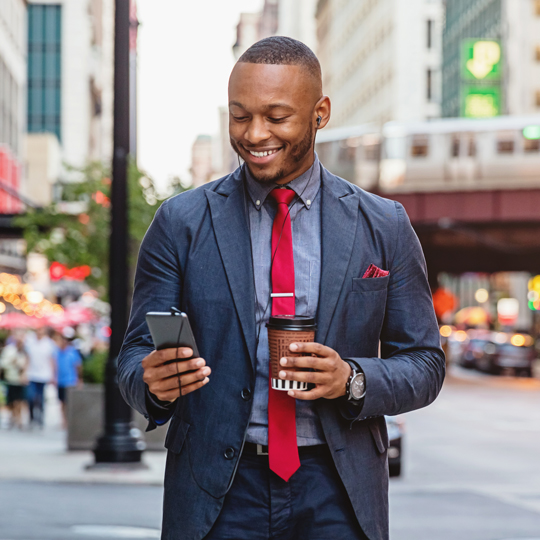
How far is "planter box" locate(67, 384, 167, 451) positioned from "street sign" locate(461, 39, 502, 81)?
143 feet

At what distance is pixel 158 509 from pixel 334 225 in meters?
8.03

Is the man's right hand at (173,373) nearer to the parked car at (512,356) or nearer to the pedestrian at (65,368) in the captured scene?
the pedestrian at (65,368)

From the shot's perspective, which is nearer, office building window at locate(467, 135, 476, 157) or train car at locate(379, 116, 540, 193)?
train car at locate(379, 116, 540, 193)

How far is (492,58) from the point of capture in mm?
57844

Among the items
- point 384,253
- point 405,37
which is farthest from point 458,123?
point 405,37

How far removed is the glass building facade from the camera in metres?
81.9

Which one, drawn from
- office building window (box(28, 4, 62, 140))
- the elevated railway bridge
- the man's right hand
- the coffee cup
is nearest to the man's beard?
the coffee cup

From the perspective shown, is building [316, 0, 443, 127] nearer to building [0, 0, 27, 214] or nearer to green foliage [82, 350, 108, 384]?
building [0, 0, 27, 214]

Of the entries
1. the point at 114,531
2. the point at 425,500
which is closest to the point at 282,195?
the point at 114,531

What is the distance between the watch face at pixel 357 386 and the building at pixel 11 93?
48.9m

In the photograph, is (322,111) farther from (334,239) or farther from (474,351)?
(474,351)

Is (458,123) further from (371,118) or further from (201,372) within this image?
(371,118)

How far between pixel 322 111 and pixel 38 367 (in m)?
18.2

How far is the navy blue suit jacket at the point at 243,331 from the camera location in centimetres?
281
